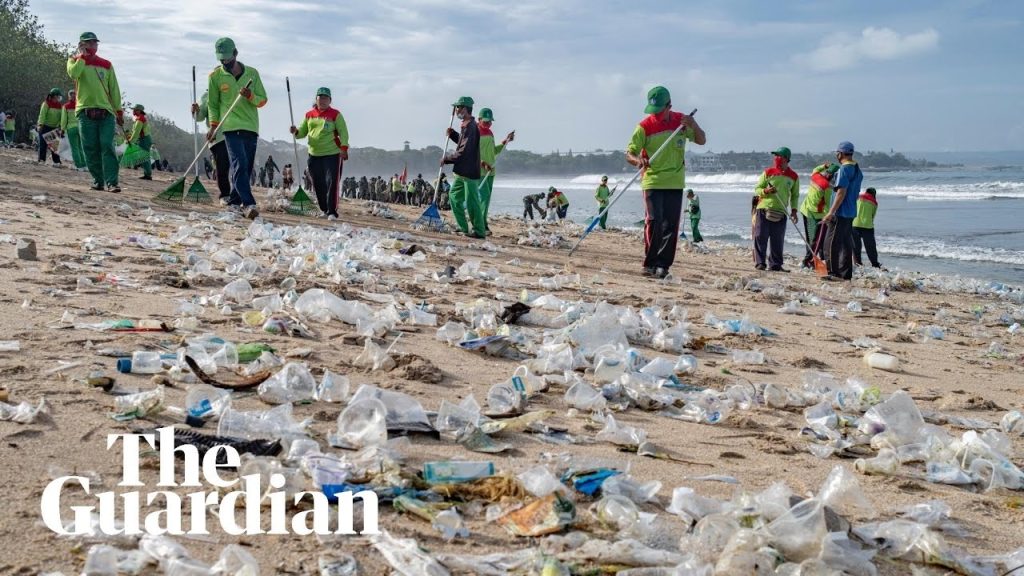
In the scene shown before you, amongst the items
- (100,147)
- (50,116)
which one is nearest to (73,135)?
(50,116)

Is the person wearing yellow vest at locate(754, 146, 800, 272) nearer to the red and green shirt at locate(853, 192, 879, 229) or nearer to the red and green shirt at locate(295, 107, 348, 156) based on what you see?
the red and green shirt at locate(853, 192, 879, 229)

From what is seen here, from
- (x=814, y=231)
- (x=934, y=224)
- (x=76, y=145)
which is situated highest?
(x=76, y=145)

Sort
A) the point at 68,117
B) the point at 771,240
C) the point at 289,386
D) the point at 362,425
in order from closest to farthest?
the point at 362,425
the point at 289,386
the point at 771,240
the point at 68,117

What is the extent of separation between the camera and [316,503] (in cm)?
211

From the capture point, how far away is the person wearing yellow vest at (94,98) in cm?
927

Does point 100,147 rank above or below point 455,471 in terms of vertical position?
above

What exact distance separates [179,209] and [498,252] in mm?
3350

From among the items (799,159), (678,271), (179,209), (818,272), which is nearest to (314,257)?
(179,209)

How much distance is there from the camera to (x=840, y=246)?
10773mm

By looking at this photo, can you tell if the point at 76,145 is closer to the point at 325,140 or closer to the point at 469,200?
the point at 325,140

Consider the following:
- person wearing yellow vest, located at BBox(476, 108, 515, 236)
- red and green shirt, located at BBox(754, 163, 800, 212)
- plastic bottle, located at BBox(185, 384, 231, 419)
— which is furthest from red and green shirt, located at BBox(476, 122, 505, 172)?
plastic bottle, located at BBox(185, 384, 231, 419)

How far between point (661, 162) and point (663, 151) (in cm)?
10

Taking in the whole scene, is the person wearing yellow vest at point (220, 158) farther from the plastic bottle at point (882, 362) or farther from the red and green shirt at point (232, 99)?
the plastic bottle at point (882, 362)

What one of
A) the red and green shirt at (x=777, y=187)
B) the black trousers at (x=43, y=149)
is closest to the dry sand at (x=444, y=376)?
the red and green shirt at (x=777, y=187)
